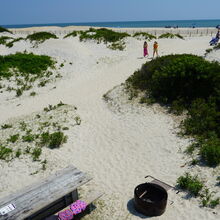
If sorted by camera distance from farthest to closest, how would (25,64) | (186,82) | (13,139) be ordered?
(25,64) < (186,82) < (13,139)

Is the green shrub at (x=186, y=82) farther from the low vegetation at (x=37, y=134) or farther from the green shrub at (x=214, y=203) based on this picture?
the green shrub at (x=214, y=203)

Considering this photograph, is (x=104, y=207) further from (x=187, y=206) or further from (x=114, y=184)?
(x=187, y=206)

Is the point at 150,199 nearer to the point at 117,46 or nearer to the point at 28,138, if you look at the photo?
the point at 28,138

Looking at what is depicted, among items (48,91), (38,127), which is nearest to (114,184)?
(38,127)

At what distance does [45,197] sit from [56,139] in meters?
4.56

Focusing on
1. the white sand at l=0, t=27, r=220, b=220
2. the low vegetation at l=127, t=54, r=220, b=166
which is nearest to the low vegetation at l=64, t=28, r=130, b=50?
the white sand at l=0, t=27, r=220, b=220

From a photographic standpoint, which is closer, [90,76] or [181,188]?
[181,188]

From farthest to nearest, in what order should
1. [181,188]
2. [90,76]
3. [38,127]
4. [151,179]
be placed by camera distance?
[90,76]
[38,127]
[151,179]
[181,188]

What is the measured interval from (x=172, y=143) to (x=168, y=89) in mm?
4383

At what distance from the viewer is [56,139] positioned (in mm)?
10289

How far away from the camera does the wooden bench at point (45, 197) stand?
18.1 ft

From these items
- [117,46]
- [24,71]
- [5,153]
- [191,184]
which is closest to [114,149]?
[191,184]

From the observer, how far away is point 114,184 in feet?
26.2

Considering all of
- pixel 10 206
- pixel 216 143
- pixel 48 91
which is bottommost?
pixel 48 91
